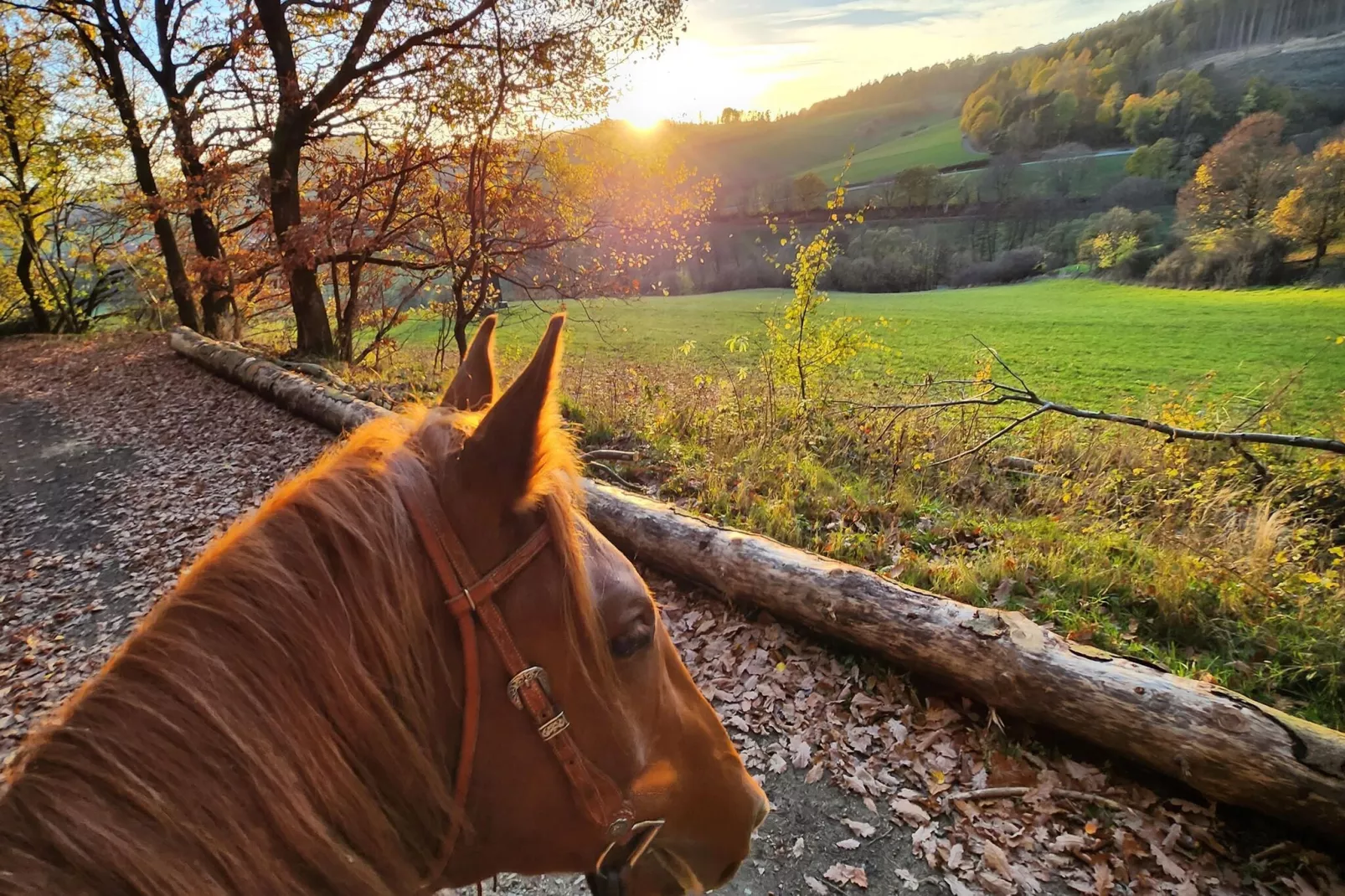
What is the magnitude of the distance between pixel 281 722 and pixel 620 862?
0.88 metres

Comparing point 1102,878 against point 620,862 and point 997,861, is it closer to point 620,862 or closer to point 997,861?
point 997,861

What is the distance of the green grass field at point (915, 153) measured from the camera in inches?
1094

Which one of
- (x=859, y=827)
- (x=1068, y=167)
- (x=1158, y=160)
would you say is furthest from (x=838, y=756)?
(x=1068, y=167)

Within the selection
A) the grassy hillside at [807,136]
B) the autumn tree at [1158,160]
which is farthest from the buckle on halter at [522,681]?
the grassy hillside at [807,136]

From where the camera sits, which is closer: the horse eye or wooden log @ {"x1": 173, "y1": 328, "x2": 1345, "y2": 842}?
the horse eye

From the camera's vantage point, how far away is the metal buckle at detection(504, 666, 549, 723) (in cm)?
112

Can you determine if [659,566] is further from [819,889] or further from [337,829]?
[337,829]

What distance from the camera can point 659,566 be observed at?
5035 mm

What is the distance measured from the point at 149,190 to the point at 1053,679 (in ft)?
69.7

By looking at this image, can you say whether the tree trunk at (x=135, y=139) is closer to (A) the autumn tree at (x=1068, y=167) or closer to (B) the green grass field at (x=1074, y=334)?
(B) the green grass field at (x=1074, y=334)

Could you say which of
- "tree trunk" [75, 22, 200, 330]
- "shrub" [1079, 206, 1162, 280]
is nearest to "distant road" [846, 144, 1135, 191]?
"shrub" [1079, 206, 1162, 280]

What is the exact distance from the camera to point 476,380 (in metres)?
→ 1.59

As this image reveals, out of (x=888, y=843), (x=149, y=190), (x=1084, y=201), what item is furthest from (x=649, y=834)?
(x=1084, y=201)

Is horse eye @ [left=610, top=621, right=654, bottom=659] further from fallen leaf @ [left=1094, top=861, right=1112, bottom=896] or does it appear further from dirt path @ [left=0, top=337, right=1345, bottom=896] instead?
fallen leaf @ [left=1094, top=861, right=1112, bottom=896]
